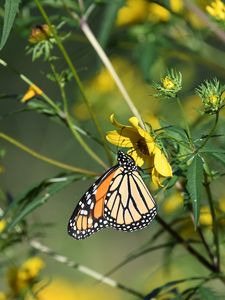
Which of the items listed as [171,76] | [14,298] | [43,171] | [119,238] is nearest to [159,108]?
[14,298]

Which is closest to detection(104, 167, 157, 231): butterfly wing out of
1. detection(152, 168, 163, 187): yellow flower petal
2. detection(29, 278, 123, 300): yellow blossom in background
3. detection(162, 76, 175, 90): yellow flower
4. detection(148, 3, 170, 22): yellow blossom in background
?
detection(152, 168, 163, 187): yellow flower petal

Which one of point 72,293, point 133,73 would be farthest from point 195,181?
point 72,293

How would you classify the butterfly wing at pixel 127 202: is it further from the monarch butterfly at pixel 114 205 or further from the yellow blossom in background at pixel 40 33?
the yellow blossom in background at pixel 40 33

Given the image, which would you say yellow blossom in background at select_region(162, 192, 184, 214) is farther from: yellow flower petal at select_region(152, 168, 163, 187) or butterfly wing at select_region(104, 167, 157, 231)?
yellow flower petal at select_region(152, 168, 163, 187)

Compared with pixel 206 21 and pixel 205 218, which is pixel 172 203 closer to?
pixel 205 218

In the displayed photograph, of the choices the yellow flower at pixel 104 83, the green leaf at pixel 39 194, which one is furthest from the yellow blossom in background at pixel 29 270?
the yellow flower at pixel 104 83

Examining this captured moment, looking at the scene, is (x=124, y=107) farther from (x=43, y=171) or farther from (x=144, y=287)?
(x=43, y=171)

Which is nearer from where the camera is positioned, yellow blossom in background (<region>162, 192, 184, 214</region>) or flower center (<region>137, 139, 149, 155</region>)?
flower center (<region>137, 139, 149, 155</region>)
